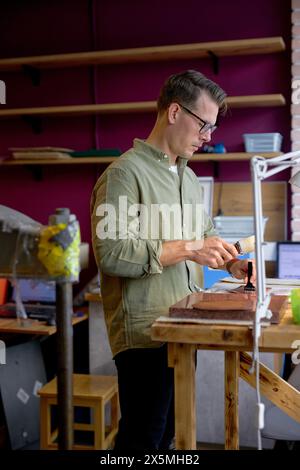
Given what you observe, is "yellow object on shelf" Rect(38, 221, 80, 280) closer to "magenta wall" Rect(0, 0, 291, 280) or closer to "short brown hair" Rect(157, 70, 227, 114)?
"short brown hair" Rect(157, 70, 227, 114)

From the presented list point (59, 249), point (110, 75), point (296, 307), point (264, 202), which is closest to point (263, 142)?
point (264, 202)

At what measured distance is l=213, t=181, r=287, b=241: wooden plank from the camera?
3439mm

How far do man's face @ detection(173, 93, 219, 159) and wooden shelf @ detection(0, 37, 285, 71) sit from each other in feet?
4.87

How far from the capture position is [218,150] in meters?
3.40

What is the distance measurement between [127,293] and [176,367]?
382 millimetres

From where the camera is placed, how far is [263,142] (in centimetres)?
331

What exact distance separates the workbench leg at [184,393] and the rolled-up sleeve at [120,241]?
1.02 feet

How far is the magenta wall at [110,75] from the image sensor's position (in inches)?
135

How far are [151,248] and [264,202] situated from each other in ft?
6.29

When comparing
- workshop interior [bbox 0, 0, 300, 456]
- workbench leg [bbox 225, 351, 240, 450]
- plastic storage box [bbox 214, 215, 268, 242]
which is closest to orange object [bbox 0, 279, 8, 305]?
workshop interior [bbox 0, 0, 300, 456]

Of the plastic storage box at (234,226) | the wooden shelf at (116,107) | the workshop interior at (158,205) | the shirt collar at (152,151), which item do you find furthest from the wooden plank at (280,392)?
the wooden shelf at (116,107)

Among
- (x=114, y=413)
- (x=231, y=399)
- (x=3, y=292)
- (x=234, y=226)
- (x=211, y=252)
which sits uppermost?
(x=234, y=226)

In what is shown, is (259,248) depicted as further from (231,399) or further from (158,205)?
(231,399)
